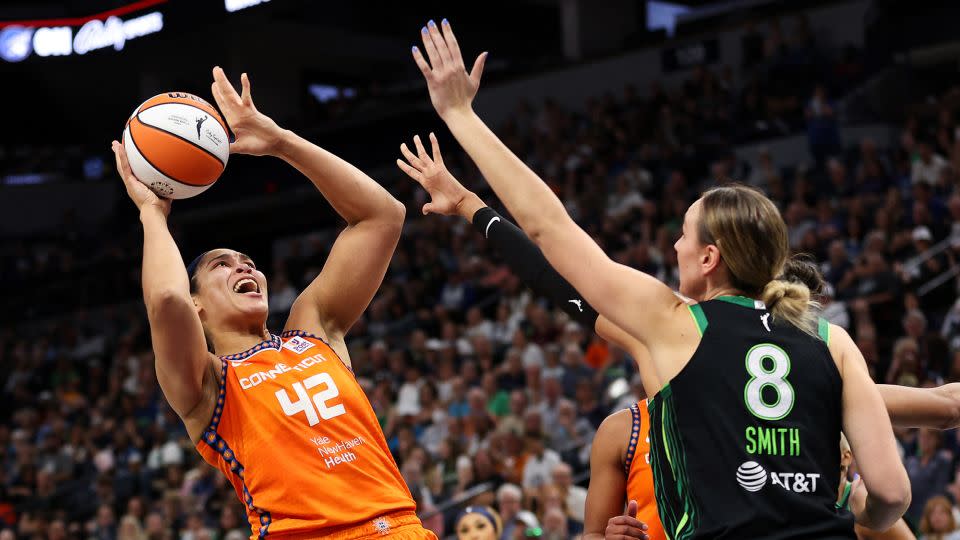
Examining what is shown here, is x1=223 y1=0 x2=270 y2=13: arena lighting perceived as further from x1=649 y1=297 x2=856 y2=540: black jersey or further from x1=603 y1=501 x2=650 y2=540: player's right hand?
x1=649 y1=297 x2=856 y2=540: black jersey

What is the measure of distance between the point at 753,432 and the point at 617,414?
60.6 inches

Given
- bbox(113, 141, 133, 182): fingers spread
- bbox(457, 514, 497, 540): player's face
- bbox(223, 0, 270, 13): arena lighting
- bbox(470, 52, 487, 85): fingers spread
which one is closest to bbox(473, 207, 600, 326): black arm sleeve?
bbox(470, 52, 487, 85): fingers spread

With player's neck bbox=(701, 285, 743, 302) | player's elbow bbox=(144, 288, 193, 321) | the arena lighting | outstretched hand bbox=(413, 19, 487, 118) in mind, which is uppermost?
the arena lighting

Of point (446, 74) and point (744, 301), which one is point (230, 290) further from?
point (744, 301)

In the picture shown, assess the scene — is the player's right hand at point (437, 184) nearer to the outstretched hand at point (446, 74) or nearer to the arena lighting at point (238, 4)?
the outstretched hand at point (446, 74)

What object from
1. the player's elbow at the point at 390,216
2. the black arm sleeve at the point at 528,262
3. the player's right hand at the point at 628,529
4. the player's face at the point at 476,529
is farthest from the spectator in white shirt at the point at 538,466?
the player's right hand at the point at 628,529

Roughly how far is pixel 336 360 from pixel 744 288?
1808 millimetres

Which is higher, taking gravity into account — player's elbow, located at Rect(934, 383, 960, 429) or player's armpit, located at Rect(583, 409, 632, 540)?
player's elbow, located at Rect(934, 383, 960, 429)

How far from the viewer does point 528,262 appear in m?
3.59

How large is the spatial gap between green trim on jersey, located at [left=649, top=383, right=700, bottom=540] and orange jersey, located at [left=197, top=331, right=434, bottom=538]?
1.35 meters

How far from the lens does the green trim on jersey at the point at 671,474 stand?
8.82ft

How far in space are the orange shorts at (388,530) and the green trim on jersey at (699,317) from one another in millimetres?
1587

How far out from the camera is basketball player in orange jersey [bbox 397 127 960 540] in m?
3.15

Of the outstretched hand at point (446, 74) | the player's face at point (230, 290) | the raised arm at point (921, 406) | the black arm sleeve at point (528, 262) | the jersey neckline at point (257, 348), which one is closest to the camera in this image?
the outstretched hand at point (446, 74)
